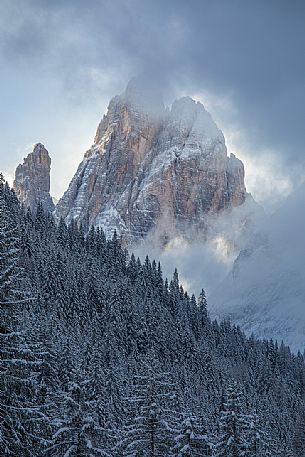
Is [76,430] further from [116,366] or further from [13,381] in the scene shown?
[116,366]

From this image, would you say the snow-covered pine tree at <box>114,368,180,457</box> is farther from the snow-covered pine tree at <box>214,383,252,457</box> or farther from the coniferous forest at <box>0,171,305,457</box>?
the snow-covered pine tree at <box>214,383,252,457</box>

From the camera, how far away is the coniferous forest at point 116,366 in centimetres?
2334

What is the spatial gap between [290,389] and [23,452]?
143972mm

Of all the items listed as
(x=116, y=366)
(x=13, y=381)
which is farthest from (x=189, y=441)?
(x=116, y=366)

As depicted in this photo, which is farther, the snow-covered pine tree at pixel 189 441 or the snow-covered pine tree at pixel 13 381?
the snow-covered pine tree at pixel 189 441

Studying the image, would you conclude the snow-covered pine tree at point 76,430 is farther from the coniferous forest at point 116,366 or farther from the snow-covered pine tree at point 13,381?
the snow-covered pine tree at point 13,381

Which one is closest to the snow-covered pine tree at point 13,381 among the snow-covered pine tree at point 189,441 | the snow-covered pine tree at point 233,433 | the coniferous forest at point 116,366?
the coniferous forest at point 116,366

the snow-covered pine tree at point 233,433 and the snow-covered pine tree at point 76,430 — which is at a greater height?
the snow-covered pine tree at point 233,433

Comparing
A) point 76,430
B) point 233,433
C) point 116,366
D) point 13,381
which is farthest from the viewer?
point 116,366

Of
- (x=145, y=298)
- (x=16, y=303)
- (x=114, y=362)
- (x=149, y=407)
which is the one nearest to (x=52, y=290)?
(x=114, y=362)

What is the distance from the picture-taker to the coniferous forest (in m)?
23.3

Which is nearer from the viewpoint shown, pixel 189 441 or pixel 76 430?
pixel 76 430

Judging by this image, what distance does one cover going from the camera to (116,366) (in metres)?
90.7

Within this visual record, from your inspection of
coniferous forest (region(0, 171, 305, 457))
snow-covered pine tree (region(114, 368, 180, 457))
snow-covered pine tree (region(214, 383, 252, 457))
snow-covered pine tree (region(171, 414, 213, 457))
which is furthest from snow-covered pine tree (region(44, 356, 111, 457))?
snow-covered pine tree (region(214, 383, 252, 457))
